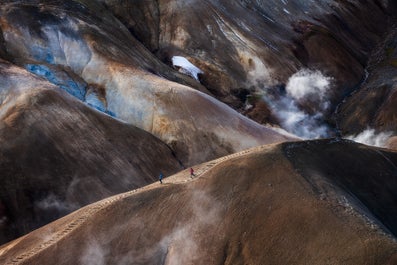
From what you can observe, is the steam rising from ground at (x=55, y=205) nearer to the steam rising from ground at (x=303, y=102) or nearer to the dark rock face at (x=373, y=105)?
the steam rising from ground at (x=303, y=102)

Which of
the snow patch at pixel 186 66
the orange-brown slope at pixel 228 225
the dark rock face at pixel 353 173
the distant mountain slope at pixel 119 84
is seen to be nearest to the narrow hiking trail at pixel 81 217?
the orange-brown slope at pixel 228 225

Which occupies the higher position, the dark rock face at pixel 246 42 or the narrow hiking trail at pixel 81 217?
the narrow hiking trail at pixel 81 217

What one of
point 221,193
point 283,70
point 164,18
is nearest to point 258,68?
point 283,70

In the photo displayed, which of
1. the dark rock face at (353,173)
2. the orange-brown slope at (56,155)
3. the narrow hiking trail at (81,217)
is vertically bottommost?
the orange-brown slope at (56,155)

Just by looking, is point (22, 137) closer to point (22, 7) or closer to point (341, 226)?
point (22, 7)

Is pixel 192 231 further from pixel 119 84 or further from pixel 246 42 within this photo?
pixel 246 42

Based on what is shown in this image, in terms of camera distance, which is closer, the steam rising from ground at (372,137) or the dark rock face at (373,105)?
the steam rising from ground at (372,137)

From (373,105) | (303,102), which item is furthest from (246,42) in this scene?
(373,105)
